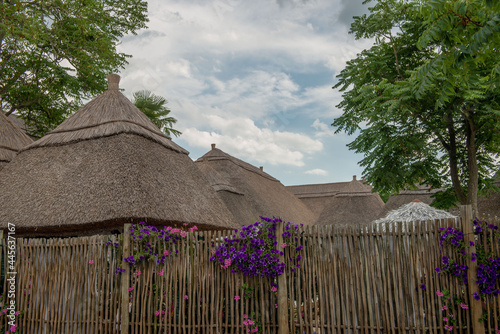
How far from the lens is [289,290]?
5102 mm

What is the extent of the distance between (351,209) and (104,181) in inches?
710

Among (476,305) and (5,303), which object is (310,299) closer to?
(476,305)

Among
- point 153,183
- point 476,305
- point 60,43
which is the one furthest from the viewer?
point 60,43

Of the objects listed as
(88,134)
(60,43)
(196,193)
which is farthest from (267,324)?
(60,43)

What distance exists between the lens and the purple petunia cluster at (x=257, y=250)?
5.09 m

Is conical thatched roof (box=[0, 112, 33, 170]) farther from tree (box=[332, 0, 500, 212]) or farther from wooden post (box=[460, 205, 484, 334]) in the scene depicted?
wooden post (box=[460, 205, 484, 334])

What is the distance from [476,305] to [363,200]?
2079 centimetres

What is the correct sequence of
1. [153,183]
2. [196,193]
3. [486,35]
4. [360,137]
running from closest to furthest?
[486,35] < [153,183] < [196,193] < [360,137]

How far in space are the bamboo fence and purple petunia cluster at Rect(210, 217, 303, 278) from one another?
12cm

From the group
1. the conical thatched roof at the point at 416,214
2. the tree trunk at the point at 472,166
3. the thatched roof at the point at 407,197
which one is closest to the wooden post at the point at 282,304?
the conical thatched roof at the point at 416,214

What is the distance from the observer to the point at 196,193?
35.2 feet

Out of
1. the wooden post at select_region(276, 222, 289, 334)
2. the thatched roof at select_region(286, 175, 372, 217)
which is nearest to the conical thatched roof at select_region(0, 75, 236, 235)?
the wooden post at select_region(276, 222, 289, 334)

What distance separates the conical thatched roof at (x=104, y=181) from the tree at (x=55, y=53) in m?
3.75

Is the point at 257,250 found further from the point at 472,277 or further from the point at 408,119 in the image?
the point at 408,119
